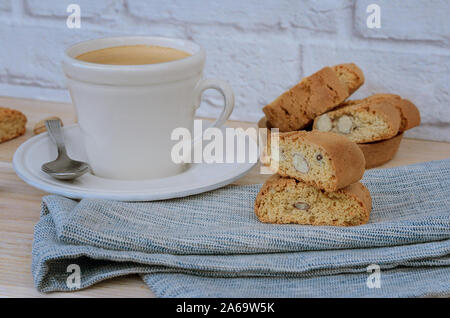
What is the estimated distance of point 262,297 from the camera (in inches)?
23.0

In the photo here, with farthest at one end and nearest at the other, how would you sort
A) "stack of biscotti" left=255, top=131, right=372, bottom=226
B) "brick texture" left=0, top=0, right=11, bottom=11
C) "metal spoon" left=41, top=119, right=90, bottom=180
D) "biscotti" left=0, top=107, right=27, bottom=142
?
"brick texture" left=0, top=0, right=11, bottom=11 → "biscotti" left=0, top=107, right=27, bottom=142 → "metal spoon" left=41, top=119, right=90, bottom=180 → "stack of biscotti" left=255, top=131, right=372, bottom=226

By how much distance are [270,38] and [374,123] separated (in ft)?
1.08

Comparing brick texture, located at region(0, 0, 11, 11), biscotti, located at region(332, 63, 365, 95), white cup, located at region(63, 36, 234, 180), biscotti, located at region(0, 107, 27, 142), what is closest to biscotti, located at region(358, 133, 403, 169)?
biscotti, located at region(332, 63, 365, 95)

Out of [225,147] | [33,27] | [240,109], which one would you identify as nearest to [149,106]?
[225,147]

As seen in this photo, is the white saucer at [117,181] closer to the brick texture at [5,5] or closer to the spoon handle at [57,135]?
the spoon handle at [57,135]

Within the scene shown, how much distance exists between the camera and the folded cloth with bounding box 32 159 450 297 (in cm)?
61

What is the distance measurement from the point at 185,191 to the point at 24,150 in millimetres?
290

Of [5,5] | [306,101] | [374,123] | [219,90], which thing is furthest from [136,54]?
[5,5]

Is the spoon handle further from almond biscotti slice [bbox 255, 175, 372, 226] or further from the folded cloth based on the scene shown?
almond biscotti slice [bbox 255, 175, 372, 226]

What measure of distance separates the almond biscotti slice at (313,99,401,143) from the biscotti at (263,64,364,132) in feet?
0.08

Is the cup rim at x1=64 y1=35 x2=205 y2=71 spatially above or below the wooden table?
above

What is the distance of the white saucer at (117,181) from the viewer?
77 cm

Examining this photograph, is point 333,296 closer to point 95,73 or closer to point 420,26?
point 95,73

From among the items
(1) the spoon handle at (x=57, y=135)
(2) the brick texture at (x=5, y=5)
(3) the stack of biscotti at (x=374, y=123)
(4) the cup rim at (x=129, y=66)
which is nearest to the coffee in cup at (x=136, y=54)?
(4) the cup rim at (x=129, y=66)
